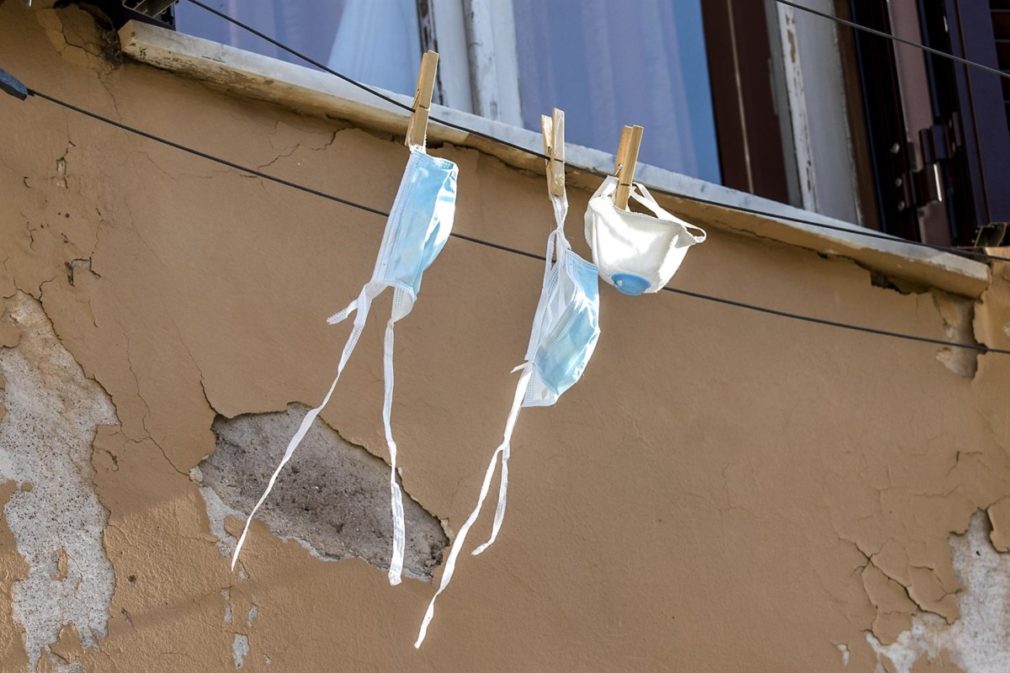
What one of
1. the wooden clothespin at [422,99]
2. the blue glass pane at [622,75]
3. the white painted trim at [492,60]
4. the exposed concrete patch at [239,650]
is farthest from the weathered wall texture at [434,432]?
the wooden clothespin at [422,99]

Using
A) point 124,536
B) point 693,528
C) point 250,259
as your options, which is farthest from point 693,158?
point 124,536

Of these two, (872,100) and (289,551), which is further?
(872,100)

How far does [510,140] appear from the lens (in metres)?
3.71

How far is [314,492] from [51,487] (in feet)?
1.90

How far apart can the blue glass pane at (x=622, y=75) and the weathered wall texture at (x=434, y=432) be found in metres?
0.45

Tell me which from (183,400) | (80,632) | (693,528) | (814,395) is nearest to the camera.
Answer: (80,632)

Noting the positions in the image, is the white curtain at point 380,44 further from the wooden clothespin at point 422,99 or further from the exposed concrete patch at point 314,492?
the exposed concrete patch at point 314,492

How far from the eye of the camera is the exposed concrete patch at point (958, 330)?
→ 13.6 ft

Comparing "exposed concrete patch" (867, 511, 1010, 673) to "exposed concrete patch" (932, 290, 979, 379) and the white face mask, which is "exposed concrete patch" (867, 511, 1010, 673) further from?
the white face mask

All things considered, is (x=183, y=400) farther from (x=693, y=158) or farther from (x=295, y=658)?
(x=693, y=158)

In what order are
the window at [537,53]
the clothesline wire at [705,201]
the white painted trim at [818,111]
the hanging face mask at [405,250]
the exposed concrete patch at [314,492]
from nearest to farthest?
1. the hanging face mask at [405,250]
2. the exposed concrete patch at [314,492]
3. the clothesline wire at [705,201]
4. the window at [537,53]
5. the white painted trim at [818,111]

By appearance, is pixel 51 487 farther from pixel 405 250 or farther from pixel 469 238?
pixel 469 238

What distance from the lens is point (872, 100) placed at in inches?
174

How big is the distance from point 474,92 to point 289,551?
1.45m
